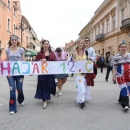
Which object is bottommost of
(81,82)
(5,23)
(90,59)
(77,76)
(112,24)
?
(81,82)

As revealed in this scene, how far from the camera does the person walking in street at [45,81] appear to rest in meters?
5.38

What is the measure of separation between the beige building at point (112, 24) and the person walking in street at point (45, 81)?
76.2 ft

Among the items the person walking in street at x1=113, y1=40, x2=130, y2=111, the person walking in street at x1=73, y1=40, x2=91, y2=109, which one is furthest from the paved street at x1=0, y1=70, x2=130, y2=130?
the person walking in street at x1=113, y1=40, x2=130, y2=111

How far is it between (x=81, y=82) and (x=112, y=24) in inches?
1316

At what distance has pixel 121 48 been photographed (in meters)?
5.17

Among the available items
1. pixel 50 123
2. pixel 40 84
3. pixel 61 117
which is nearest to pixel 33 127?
pixel 50 123

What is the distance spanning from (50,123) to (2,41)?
28945mm

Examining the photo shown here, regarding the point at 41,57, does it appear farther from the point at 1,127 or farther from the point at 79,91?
the point at 1,127

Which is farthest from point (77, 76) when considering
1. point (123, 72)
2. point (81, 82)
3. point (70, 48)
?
point (70, 48)

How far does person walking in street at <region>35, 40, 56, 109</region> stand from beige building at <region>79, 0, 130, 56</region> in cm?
2323

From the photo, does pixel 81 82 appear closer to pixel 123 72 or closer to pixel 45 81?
pixel 45 81

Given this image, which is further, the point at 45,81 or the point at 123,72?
the point at 45,81

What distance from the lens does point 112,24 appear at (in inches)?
1447

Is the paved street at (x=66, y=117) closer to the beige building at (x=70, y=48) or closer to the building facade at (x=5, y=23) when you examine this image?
the beige building at (x=70, y=48)
